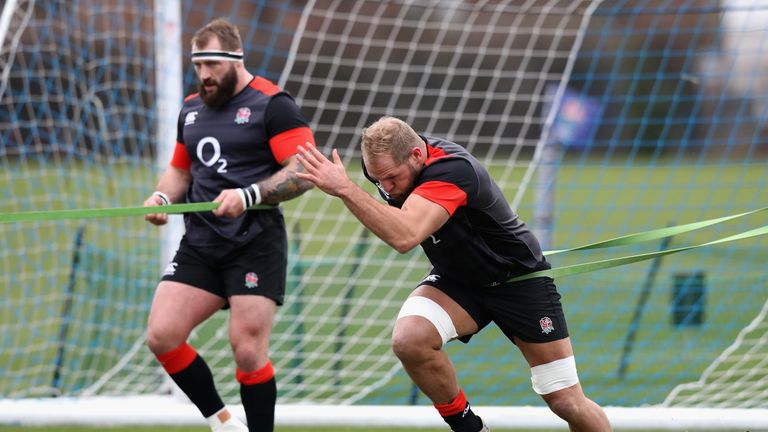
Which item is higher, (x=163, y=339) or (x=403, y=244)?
(x=403, y=244)

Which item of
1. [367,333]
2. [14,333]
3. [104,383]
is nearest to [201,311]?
[104,383]

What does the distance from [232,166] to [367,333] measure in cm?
314

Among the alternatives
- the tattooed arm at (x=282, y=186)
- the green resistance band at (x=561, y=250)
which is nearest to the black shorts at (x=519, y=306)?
the green resistance band at (x=561, y=250)

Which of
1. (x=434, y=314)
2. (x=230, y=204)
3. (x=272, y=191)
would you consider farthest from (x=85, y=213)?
(x=434, y=314)

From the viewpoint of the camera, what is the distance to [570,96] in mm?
12336

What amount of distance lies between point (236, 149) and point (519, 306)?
147 centimetres

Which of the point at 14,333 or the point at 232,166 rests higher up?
the point at 232,166

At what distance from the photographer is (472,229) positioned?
13.7 feet

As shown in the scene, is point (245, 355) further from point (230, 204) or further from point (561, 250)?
point (561, 250)

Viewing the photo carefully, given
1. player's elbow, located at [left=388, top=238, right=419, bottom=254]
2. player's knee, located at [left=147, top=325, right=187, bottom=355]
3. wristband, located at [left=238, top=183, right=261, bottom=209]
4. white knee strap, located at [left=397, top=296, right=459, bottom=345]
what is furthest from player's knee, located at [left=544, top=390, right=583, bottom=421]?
player's knee, located at [left=147, top=325, right=187, bottom=355]

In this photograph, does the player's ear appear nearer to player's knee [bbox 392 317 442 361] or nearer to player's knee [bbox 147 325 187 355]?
player's knee [bbox 392 317 442 361]

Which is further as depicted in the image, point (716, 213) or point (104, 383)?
point (716, 213)

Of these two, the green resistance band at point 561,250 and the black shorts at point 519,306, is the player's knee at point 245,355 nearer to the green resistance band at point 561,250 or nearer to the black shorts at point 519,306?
the green resistance band at point 561,250

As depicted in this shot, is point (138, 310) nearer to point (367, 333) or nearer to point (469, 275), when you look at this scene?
point (367, 333)
